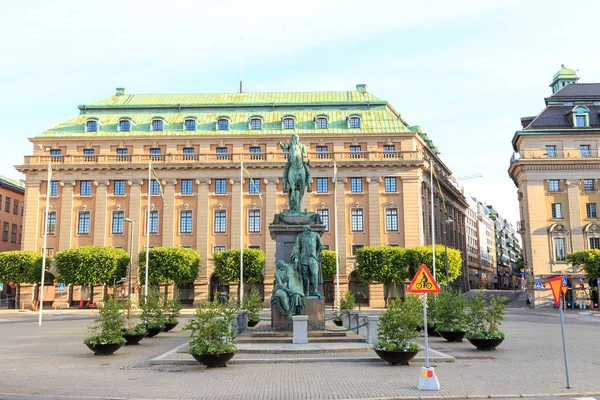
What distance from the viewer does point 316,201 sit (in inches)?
2616

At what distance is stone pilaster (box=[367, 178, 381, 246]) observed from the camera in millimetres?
64812

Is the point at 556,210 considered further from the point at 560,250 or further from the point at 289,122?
the point at 289,122

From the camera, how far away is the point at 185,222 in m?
66.6

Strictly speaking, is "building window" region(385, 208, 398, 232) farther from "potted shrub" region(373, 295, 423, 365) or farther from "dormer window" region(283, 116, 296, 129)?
"potted shrub" region(373, 295, 423, 365)

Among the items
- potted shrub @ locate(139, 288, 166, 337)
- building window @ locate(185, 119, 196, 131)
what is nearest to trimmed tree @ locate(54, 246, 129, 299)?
building window @ locate(185, 119, 196, 131)

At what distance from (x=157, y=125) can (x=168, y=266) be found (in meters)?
19.6

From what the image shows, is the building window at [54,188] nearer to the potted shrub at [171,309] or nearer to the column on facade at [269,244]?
the column on facade at [269,244]

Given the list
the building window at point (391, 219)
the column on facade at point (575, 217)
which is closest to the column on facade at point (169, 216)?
the building window at point (391, 219)

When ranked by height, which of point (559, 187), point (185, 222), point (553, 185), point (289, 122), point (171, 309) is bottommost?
point (171, 309)

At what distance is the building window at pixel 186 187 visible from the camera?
67.1 metres

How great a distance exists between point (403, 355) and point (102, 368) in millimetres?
8539

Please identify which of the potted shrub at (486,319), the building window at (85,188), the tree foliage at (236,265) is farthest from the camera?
the building window at (85,188)

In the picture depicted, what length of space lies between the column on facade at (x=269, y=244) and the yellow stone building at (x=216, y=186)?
0.37ft

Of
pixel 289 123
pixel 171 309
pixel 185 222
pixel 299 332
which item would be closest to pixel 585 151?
pixel 289 123
